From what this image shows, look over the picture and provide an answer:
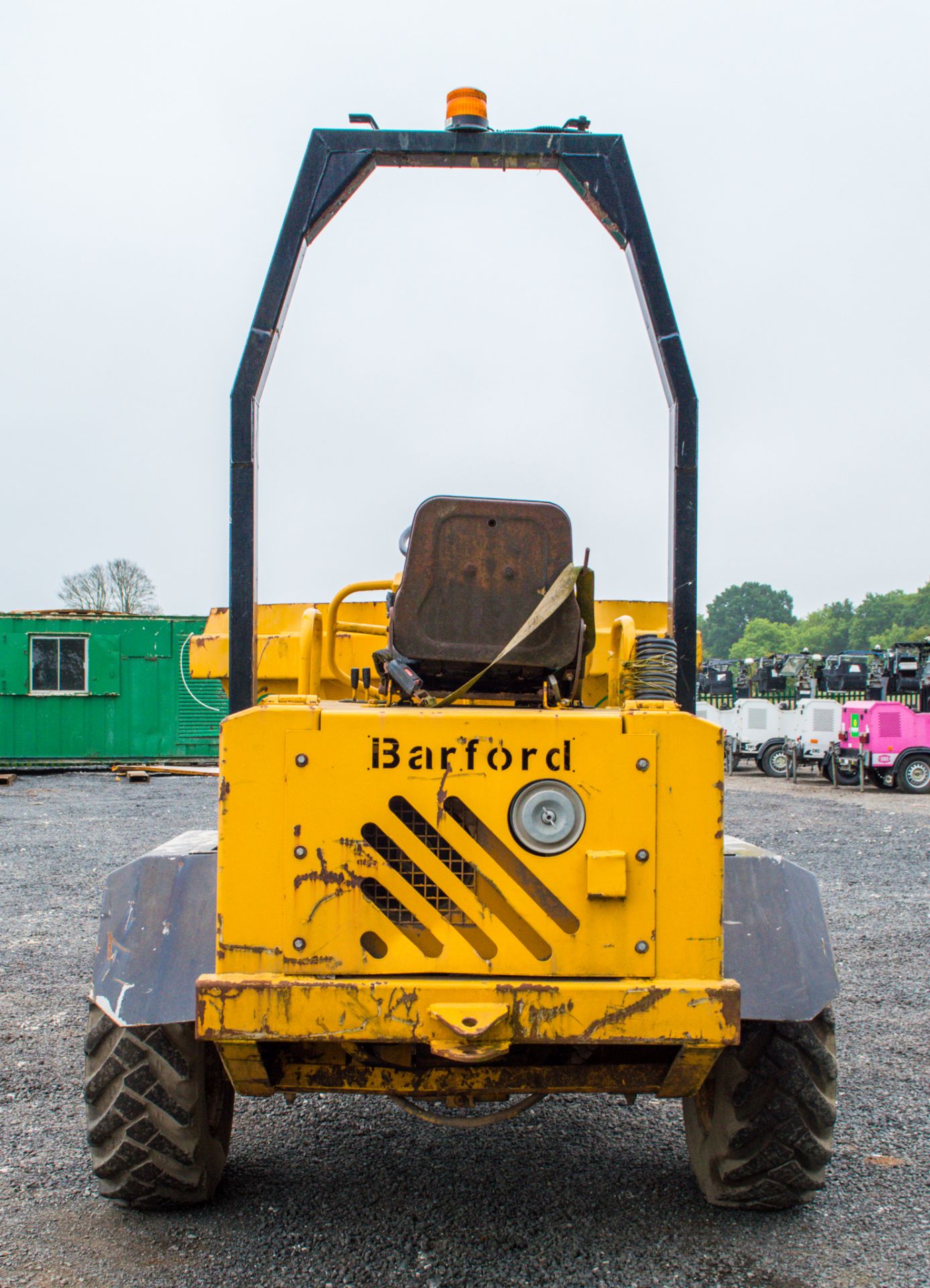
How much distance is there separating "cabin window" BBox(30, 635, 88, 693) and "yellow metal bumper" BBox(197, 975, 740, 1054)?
777 inches

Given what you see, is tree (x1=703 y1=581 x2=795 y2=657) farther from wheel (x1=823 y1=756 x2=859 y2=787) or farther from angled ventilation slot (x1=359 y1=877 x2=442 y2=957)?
angled ventilation slot (x1=359 y1=877 x2=442 y2=957)

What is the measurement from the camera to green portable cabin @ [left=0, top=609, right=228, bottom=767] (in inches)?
827

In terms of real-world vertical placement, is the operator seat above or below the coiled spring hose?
above

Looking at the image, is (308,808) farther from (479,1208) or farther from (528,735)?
(479,1208)

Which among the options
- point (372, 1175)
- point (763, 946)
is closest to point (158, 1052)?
point (372, 1175)

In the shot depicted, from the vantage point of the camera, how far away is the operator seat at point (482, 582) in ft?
9.86

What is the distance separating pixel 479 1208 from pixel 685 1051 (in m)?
1.05

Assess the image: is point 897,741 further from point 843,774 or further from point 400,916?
point 400,916

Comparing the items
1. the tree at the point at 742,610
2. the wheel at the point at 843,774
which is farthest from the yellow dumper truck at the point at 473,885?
the tree at the point at 742,610

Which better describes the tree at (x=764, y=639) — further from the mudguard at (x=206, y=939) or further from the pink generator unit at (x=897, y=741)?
the mudguard at (x=206, y=939)

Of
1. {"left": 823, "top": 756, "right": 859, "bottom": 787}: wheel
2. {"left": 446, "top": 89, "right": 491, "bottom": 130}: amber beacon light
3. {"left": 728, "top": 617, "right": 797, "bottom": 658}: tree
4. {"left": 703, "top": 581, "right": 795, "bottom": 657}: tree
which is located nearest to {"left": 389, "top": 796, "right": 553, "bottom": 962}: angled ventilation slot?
{"left": 446, "top": 89, "right": 491, "bottom": 130}: amber beacon light

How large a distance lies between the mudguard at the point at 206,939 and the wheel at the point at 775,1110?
18 cm

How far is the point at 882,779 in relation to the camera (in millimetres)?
19953

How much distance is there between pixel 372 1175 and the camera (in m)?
3.60
